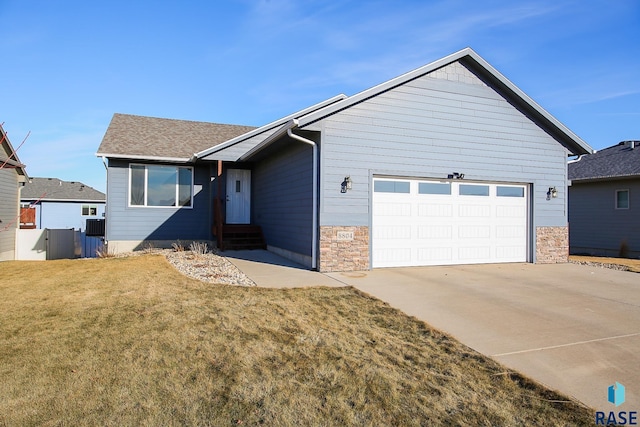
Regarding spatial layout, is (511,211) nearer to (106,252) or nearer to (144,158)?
Answer: (144,158)

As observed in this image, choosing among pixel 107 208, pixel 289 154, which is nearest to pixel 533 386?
pixel 289 154

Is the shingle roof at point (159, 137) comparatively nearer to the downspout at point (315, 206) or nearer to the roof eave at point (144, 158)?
the roof eave at point (144, 158)

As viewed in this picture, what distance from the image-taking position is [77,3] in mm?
9109

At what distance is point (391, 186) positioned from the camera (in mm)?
10023

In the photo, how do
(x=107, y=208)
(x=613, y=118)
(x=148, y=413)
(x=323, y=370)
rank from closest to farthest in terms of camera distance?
1. (x=148, y=413)
2. (x=323, y=370)
3. (x=107, y=208)
4. (x=613, y=118)

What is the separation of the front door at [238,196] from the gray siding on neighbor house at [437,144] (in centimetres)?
653

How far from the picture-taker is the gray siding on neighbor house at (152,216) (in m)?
13.2

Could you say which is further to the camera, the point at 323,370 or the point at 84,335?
the point at 84,335

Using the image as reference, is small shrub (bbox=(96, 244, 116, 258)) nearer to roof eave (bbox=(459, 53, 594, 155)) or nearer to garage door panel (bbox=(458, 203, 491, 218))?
garage door panel (bbox=(458, 203, 491, 218))

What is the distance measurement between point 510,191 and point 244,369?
10233 millimetres

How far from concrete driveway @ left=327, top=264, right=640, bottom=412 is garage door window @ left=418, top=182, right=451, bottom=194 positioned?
81.7 inches

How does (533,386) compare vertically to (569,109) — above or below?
below

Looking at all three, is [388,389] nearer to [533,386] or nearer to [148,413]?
[533,386]

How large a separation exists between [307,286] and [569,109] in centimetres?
1685
